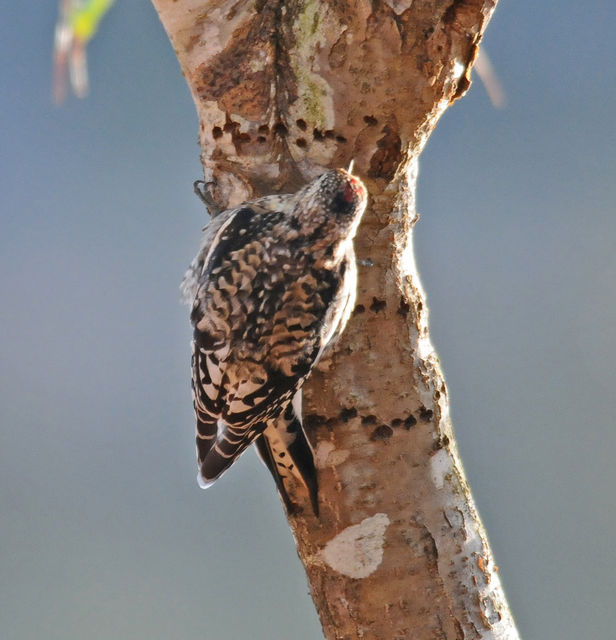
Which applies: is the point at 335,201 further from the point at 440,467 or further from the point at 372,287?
the point at 440,467

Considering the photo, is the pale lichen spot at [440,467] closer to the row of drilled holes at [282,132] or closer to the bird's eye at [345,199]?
the bird's eye at [345,199]

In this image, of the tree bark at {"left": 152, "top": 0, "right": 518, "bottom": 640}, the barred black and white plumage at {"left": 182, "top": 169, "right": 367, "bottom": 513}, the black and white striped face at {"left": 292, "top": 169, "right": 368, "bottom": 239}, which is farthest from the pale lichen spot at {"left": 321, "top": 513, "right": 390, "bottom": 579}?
the black and white striped face at {"left": 292, "top": 169, "right": 368, "bottom": 239}

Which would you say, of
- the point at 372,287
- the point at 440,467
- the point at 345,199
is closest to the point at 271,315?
the point at 372,287

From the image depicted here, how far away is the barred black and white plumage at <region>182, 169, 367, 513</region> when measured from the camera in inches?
82.2

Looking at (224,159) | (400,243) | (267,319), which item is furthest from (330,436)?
(224,159)

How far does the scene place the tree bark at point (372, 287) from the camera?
198cm

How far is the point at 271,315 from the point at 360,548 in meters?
0.67

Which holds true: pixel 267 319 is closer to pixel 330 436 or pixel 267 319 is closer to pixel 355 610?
pixel 330 436

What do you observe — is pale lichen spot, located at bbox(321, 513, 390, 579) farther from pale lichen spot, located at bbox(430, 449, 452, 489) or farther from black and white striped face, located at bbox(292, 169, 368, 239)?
black and white striped face, located at bbox(292, 169, 368, 239)

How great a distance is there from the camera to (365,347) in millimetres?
2070

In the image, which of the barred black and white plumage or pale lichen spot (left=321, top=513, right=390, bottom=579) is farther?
the barred black and white plumage

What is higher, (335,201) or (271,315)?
(335,201)

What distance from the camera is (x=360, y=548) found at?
6.54 feet

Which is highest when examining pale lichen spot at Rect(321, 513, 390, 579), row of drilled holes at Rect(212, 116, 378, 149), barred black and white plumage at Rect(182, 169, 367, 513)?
row of drilled holes at Rect(212, 116, 378, 149)
